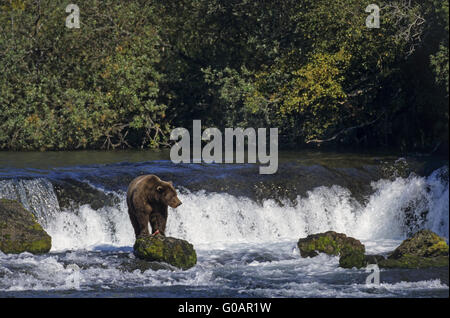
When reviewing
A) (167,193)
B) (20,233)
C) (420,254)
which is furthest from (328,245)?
(20,233)

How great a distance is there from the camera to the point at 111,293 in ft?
51.5

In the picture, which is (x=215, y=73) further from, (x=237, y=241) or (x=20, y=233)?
(x=20, y=233)

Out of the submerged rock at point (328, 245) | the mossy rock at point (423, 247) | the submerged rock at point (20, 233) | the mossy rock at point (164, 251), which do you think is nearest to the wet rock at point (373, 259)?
the mossy rock at point (423, 247)

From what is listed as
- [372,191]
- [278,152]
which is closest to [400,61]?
[278,152]

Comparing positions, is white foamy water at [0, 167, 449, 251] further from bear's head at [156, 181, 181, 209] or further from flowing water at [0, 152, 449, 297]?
bear's head at [156, 181, 181, 209]

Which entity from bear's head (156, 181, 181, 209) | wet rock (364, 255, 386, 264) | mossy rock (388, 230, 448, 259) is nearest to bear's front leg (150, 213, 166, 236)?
bear's head (156, 181, 181, 209)

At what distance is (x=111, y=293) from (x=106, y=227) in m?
5.72

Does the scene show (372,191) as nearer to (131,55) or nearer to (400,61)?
(400,61)

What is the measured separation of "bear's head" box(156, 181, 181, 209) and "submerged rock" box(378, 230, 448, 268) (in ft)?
14.2

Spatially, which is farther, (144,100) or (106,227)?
(144,100)

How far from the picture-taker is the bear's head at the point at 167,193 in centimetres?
1827

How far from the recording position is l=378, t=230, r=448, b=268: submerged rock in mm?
17344

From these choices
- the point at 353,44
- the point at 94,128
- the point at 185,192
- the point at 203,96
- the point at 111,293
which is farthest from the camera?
the point at 203,96

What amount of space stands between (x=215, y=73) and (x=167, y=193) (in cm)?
1736
